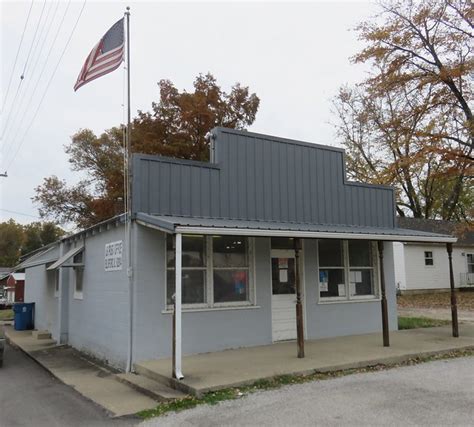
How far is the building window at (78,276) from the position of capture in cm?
1276

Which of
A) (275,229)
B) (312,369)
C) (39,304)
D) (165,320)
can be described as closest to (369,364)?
(312,369)

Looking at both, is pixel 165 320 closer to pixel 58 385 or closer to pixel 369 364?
pixel 58 385

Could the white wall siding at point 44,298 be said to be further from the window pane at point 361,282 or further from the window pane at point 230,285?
the window pane at point 361,282

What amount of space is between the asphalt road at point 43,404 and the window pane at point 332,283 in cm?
630

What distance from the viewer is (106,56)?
991cm

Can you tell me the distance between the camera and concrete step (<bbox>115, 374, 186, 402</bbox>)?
7.03 m

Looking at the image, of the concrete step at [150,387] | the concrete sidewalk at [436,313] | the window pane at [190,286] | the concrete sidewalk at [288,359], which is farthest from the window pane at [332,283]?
the concrete sidewalk at [436,313]

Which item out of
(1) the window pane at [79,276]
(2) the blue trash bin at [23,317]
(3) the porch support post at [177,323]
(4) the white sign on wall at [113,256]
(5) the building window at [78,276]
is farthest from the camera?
(2) the blue trash bin at [23,317]

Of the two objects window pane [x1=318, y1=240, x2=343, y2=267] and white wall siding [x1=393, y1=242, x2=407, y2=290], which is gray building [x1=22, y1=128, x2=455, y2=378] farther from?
white wall siding [x1=393, y1=242, x2=407, y2=290]

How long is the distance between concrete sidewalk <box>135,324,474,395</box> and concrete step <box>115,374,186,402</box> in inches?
4.3

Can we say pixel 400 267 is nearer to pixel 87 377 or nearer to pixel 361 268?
pixel 361 268

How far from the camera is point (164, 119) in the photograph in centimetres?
3419

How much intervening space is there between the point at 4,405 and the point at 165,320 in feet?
10.00

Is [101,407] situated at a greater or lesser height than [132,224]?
lesser
